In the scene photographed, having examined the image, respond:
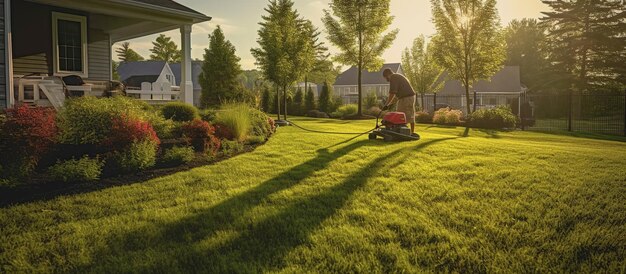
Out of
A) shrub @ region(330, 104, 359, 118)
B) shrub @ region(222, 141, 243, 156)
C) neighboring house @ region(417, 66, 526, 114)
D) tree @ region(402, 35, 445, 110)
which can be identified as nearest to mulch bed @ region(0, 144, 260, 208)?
shrub @ region(222, 141, 243, 156)

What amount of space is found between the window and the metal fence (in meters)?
18.7

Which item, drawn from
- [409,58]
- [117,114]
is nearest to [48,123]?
[117,114]

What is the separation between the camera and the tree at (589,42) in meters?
37.1

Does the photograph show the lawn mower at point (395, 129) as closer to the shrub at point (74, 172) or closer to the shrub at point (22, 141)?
the shrub at point (74, 172)

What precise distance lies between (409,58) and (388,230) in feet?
113

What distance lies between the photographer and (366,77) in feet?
198

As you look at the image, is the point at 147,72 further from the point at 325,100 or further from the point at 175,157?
the point at 175,157

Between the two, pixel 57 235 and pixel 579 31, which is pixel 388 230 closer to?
pixel 57 235

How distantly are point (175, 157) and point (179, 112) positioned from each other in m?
4.23

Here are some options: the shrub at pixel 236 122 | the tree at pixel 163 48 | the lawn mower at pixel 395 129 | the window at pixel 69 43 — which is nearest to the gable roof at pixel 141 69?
the tree at pixel 163 48

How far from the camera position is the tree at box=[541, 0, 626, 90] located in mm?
37094

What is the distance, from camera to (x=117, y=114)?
6.67 m

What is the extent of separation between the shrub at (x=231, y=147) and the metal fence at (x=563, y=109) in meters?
16.1

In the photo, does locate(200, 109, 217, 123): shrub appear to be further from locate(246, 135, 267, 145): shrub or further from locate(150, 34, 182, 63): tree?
locate(150, 34, 182, 63): tree
